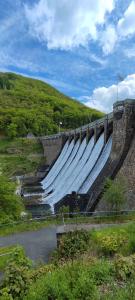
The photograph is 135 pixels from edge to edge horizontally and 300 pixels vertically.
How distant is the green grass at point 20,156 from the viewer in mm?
56281

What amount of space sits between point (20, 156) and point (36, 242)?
165 feet

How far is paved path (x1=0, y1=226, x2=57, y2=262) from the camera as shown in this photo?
41.3 feet

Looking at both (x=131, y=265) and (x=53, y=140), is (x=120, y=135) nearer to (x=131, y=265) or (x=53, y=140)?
(x=131, y=265)

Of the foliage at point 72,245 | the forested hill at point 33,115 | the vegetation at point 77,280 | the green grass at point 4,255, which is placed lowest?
the green grass at point 4,255

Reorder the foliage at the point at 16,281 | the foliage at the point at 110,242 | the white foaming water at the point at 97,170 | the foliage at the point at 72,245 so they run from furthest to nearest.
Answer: the white foaming water at the point at 97,170 → the foliage at the point at 72,245 → the foliage at the point at 110,242 → the foliage at the point at 16,281

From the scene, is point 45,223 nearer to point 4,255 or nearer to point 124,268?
point 4,255

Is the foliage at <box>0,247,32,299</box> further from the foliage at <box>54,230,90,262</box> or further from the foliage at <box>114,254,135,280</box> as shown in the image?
the foliage at <box>54,230,90,262</box>

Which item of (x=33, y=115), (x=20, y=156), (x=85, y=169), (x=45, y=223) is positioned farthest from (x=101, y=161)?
(x=33, y=115)

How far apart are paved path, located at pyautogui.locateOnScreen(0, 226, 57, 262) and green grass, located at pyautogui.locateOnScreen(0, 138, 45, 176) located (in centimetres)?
3685

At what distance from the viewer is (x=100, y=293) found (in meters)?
6.41

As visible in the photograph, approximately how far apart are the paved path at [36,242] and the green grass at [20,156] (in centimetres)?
3685

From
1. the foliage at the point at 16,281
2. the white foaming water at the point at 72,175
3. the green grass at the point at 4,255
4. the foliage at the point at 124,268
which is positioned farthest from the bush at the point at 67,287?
the white foaming water at the point at 72,175

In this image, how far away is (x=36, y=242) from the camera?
46.5ft

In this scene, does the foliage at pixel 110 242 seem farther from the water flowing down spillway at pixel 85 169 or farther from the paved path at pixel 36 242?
the water flowing down spillway at pixel 85 169
